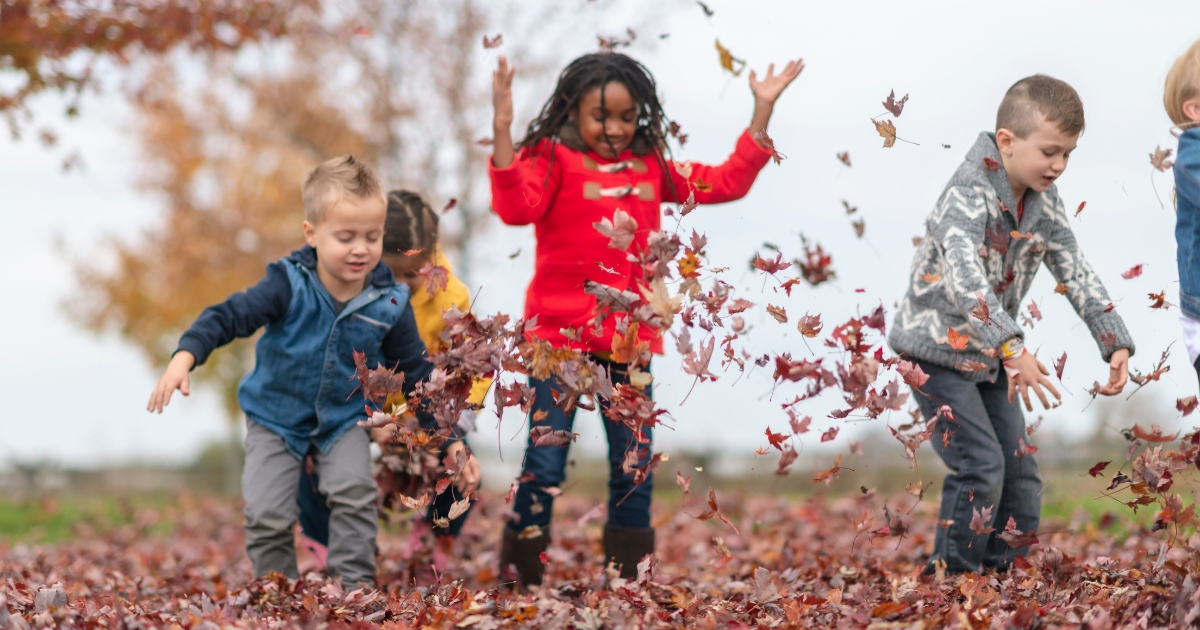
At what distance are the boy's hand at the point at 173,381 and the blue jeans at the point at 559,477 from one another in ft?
4.00

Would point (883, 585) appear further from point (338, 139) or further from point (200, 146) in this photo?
point (200, 146)

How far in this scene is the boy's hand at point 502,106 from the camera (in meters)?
3.57

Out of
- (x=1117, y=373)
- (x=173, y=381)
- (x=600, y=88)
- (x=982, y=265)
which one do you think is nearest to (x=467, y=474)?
(x=173, y=381)

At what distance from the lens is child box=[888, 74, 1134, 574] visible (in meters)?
3.34

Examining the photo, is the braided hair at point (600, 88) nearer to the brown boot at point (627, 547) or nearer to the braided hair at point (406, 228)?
the braided hair at point (406, 228)

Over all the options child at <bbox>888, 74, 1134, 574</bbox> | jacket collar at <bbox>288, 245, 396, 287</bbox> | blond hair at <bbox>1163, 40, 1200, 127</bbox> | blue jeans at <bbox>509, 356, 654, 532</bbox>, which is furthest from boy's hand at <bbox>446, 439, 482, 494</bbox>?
blond hair at <bbox>1163, 40, 1200, 127</bbox>

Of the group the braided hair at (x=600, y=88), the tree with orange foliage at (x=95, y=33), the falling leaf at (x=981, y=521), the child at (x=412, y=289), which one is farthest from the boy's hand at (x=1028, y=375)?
the tree with orange foliage at (x=95, y=33)

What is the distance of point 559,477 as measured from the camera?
3.95 metres

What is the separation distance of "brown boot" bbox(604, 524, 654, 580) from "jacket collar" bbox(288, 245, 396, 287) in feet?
4.46

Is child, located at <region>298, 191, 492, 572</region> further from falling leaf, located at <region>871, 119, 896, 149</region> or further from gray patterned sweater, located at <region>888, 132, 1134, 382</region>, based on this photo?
falling leaf, located at <region>871, 119, 896, 149</region>

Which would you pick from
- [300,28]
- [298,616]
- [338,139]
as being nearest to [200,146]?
[338,139]

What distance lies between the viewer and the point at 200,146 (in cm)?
1672

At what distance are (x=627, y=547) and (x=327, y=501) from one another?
121 centimetres

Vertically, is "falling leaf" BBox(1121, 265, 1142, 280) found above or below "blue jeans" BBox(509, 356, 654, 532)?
above
